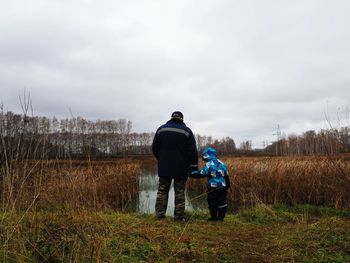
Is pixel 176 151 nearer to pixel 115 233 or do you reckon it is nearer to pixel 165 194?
pixel 165 194

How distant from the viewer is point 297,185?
880cm

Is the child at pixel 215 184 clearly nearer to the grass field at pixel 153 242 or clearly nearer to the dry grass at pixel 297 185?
the grass field at pixel 153 242

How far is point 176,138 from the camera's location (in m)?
5.37

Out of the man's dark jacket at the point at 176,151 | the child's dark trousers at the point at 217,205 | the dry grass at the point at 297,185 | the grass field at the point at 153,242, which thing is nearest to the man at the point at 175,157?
the man's dark jacket at the point at 176,151

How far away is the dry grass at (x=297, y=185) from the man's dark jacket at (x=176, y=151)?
308cm

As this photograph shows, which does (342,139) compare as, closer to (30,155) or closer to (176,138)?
(176,138)

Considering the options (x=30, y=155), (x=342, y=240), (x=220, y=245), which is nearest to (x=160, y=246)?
(x=220, y=245)

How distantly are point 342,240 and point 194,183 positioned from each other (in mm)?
10557

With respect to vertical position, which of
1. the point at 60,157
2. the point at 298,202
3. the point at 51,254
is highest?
the point at 60,157

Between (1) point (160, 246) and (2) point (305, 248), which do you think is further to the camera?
(2) point (305, 248)

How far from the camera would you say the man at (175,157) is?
17.5ft

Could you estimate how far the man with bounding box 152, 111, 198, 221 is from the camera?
5.32 m

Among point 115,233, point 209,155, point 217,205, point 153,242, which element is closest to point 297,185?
point 217,205

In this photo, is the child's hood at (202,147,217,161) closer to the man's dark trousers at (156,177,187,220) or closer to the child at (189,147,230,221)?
the child at (189,147,230,221)
